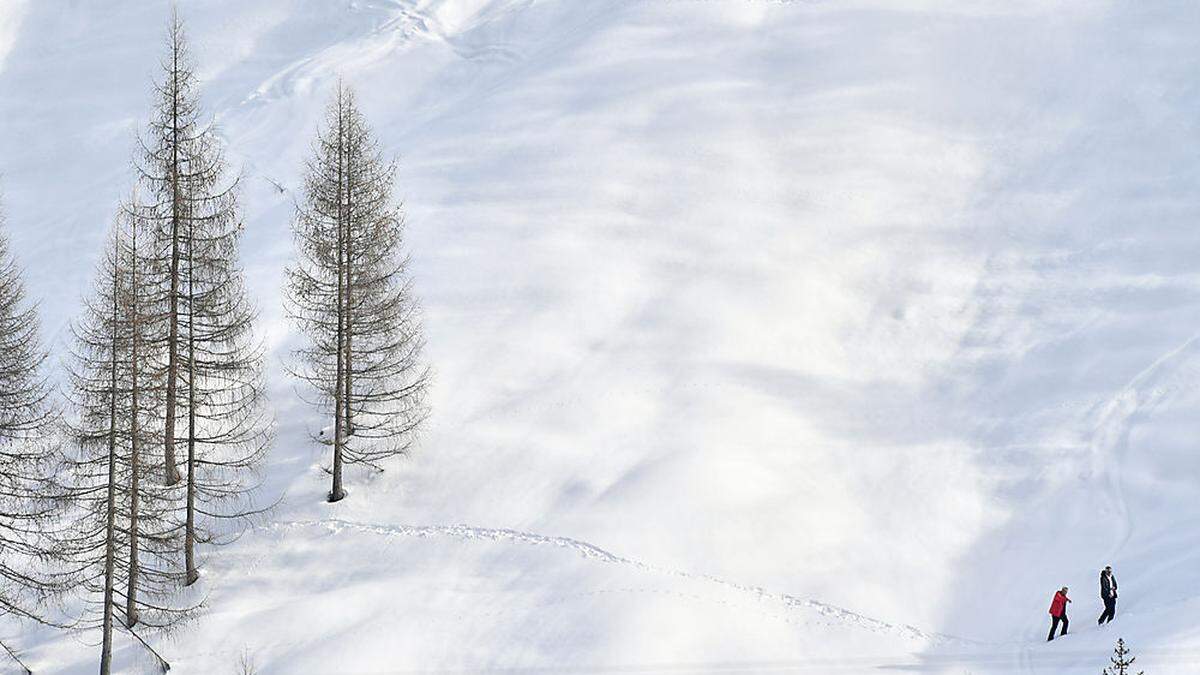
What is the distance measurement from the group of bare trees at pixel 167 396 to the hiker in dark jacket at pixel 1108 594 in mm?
17094

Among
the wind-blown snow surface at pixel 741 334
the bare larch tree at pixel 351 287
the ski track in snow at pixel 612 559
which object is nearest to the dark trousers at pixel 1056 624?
the wind-blown snow surface at pixel 741 334

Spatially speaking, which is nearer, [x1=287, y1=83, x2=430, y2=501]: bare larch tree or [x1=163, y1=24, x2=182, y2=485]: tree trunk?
[x1=163, y1=24, x2=182, y2=485]: tree trunk

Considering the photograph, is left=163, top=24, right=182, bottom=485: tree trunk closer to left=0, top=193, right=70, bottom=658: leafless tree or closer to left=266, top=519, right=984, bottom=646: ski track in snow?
left=0, top=193, right=70, bottom=658: leafless tree

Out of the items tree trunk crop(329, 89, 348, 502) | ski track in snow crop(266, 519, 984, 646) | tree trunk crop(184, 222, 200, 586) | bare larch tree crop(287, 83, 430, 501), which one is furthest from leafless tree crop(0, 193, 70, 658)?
tree trunk crop(329, 89, 348, 502)

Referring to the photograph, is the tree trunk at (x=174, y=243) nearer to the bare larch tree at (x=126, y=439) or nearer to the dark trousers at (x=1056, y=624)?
the bare larch tree at (x=126, y=439)

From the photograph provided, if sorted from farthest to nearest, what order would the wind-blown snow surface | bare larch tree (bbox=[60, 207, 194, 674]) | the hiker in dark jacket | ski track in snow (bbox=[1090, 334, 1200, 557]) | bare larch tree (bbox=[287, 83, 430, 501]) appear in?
ski track in snow (bbox=[1090, 334, 1200, 557]) < bare larch tree (bbox=[287, 83, 430, 501]) < the wind-blown snow surface < the hiker in dark jacket < bare larch tree (bbox=[60, 207, 194, 674])

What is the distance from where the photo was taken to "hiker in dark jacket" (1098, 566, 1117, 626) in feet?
81.1

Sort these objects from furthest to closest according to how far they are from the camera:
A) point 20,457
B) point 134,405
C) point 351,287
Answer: point 351,287 < point 20,457 < point 134,405

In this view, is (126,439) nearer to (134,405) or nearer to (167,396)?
(134,405)

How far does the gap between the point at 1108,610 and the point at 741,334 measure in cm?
1420

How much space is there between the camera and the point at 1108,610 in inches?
987

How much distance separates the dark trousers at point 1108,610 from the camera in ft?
81.7

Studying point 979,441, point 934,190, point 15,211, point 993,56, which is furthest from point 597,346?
point 15,211

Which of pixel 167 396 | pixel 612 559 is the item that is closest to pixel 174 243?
pixel 167 396
